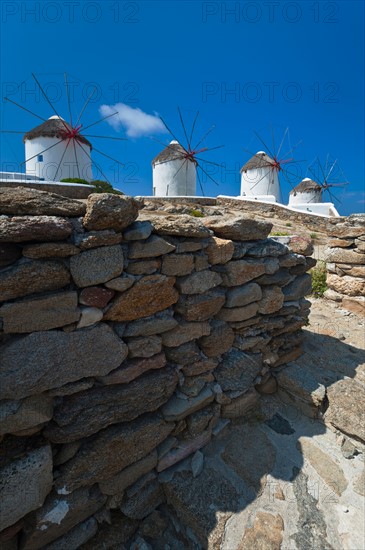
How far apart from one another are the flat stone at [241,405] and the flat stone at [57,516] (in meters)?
1.31


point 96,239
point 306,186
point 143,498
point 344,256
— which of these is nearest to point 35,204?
point 96,239

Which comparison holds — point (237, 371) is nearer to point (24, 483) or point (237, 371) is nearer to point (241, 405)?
point (241, 405)

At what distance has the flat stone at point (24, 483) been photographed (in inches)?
64.1

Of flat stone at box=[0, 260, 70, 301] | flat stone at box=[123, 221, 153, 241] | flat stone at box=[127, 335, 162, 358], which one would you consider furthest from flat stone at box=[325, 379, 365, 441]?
flat stone at box=[0, 260, 70, 301]

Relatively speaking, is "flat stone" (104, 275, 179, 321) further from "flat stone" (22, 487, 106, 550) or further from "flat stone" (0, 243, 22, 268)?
"flat stone" (22, 487, 106, 550)

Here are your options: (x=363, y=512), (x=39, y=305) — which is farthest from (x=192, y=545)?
(x=39, y=305)

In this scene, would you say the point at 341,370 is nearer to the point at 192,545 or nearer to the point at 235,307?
the point at 235,307

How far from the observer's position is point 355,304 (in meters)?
4.93

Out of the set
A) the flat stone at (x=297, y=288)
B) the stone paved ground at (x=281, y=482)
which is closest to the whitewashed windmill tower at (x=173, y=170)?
the flat stone at (x=297, y=288)

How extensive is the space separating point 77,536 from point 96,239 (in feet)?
7.04

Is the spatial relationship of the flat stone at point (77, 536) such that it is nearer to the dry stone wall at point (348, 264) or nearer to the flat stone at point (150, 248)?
the flat stone at point (150, 248)

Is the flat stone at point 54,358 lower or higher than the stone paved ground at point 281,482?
higher

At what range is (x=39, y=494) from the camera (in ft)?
5.66

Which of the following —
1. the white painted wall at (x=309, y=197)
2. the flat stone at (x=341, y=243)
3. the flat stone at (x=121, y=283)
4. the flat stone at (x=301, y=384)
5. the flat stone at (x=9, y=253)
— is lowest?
the flat stone at (x=301, y=384)
